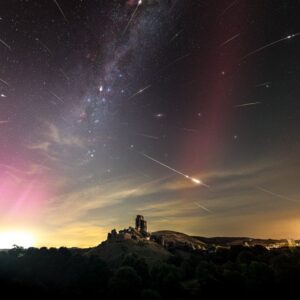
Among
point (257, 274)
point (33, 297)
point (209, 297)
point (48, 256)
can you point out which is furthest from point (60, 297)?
point (48, 256)

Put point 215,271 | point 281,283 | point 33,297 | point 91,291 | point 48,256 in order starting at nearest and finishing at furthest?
1. point 33,297
2. point 281,283
3. point 91,291
4. point 215,271
5. point 48,256

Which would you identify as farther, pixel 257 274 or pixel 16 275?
pixel 16 275

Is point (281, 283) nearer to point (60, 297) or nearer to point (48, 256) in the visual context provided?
point (60, 297)

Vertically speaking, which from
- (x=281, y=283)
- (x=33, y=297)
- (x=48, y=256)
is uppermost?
(x=48, y=256)

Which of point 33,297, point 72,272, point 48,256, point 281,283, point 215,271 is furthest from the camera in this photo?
point 48,256

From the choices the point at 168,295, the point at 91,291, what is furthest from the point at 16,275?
the point at 168,295

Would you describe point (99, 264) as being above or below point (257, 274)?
above

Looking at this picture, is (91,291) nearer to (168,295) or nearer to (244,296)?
(168,295)

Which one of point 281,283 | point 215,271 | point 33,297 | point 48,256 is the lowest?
point 33,297

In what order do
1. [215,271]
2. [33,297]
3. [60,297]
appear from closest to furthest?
[33,297] → [60,297] → [215,271]
